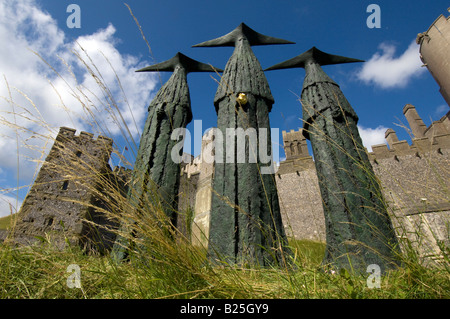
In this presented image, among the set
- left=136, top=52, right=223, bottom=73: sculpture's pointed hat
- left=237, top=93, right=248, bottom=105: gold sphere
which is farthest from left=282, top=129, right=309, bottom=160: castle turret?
left=237, top=93, right=248, bottom=105: gold sphere

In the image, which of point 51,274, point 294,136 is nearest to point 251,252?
point 51,274

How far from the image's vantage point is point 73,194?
38.4ft

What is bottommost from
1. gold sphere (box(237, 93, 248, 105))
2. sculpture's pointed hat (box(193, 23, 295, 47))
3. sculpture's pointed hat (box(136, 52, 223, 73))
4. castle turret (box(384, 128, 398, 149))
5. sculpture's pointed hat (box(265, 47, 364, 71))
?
gold sphere (box(237, 93, 248, 105))

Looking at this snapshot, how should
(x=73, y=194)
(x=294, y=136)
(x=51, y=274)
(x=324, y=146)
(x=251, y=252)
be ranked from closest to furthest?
(x=51, y=274)
(x=251, y=252)
(x=324, y=146)
(x=73, y=194)
(x=294, y=136)

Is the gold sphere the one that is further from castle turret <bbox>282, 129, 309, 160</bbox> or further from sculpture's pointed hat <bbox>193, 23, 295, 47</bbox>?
castle turret <bbox>282, 129, 309, 160</bbox>

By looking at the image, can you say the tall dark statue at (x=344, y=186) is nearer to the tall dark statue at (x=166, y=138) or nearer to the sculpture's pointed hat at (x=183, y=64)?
the tall dark statue at (x=166, y=138)

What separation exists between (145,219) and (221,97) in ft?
6.42

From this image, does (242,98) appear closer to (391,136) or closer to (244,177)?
(244,177)

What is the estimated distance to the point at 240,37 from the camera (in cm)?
342

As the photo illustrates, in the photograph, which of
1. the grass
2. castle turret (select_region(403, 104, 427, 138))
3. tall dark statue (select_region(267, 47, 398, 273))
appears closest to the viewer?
the grass

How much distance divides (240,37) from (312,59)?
111cm

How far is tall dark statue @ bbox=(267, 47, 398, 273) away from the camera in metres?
1.82

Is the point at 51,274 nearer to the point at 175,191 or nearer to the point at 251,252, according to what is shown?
the point at 251,252

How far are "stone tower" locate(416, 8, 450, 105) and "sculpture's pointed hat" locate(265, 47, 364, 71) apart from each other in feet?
59.3
